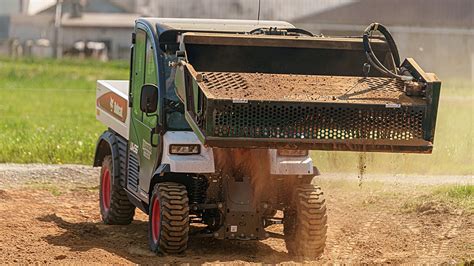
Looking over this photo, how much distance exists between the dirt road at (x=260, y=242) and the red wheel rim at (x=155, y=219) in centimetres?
22

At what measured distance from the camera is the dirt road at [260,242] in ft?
39.5

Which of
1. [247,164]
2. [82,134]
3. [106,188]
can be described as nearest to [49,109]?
[82,134]

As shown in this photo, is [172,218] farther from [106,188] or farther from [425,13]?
[425,13]

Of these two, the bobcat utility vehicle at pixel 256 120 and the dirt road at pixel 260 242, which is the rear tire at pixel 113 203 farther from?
the bobcat utility vehicle at pixel 256 120

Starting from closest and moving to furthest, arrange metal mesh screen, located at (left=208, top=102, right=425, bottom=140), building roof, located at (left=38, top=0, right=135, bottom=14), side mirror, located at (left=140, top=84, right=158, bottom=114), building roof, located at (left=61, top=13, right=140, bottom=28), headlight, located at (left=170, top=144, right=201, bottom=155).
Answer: metal mesh screen, located at (left=208, top=102, right=425, bottom=140) → headlight, located at (left=170, top=144, right=201, bottom=155) → side mirror, located at (left=140, top=84, right=158, bottom=114) → building roof, located at (left=61, top=13, right=140, bottom=28) → building roof, located at (left=38, top=0, right=135, bottom=14)

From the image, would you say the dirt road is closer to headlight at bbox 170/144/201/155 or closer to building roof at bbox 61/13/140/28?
headlight at bbox 170/144/201/155

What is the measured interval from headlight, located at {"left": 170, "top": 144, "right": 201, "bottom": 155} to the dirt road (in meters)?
1.02

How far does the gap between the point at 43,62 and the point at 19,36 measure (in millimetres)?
37260

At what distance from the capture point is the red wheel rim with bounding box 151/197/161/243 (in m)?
12.2

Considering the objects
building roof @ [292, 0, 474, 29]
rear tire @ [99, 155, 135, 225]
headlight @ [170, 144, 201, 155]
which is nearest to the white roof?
headlight @ [170, 144, 201, 155]

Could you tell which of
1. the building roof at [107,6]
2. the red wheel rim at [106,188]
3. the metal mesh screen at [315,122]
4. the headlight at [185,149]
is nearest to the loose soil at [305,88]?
the metal mesh screen at [315,122]

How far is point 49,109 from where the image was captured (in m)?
31.2

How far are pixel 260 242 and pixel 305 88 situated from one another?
7.88 ft

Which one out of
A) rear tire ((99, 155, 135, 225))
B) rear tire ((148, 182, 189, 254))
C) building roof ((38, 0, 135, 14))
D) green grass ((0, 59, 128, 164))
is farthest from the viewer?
building roof ((38, 0, 135, 14))
